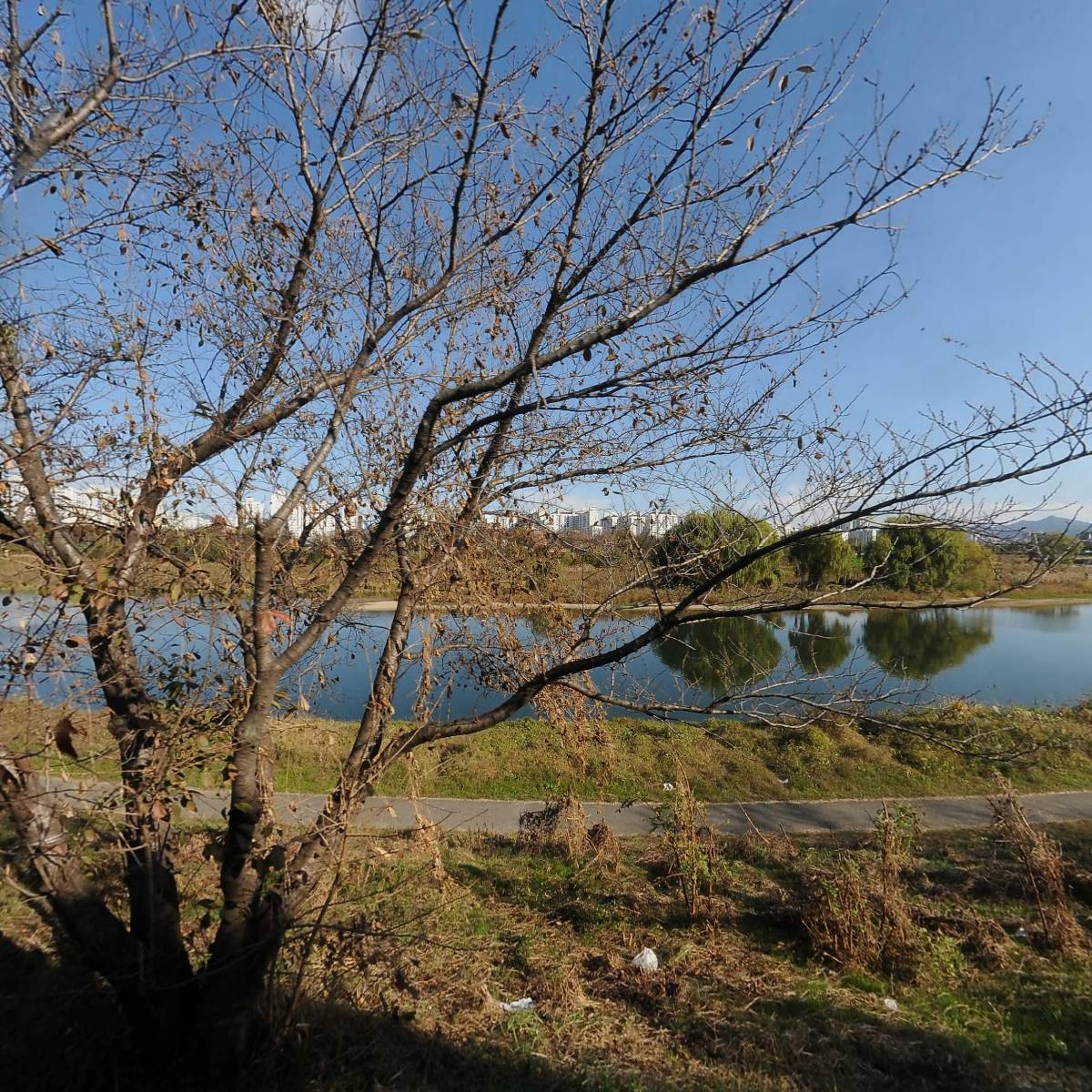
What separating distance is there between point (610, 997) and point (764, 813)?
6628 millimetres

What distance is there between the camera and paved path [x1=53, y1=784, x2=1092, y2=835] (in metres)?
8.93

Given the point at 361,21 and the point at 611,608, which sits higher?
the point at 361,21

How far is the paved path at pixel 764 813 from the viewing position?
29.3 feet

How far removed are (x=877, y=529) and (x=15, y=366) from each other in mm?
4209

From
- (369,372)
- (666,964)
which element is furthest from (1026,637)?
(369,372)

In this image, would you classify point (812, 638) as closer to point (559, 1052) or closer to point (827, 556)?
point (827, 556)

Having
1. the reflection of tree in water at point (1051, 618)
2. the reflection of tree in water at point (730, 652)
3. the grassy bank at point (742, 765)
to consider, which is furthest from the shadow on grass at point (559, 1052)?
the reflection of tree in water at point (1051, 618)

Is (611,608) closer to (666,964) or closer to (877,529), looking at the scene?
(877,529)

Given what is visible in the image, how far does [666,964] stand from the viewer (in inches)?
185

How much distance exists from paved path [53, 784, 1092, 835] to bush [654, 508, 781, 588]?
5.55 m

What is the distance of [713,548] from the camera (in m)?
3.74

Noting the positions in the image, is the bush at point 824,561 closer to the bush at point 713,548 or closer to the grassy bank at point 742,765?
the bush at point 713,548

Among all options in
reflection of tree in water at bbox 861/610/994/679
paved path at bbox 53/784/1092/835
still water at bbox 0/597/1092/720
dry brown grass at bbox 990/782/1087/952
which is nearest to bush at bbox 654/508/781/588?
still water at bbox 0/597/1092/720

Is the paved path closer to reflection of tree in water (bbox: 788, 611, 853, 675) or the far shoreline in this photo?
reflection of tree in water (bbox: 788, 611, 853, 675)
